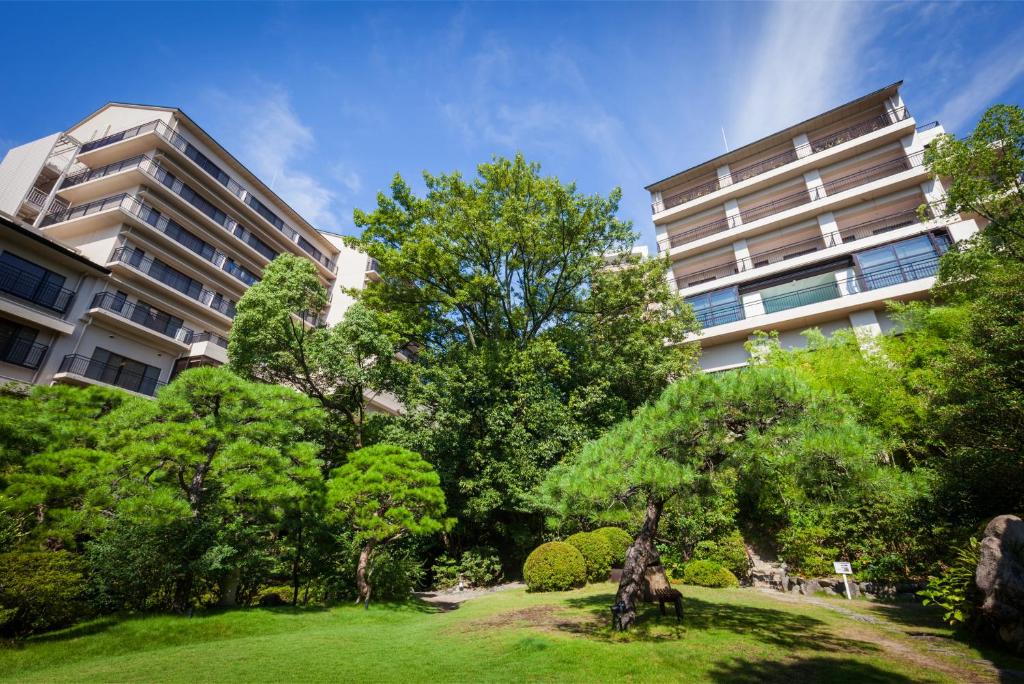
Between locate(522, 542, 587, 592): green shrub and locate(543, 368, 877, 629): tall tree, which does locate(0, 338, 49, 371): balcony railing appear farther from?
locate(543, 368, 877, 629): tall tree

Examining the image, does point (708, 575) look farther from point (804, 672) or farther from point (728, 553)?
point (804, 672)

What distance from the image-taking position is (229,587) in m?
9.64

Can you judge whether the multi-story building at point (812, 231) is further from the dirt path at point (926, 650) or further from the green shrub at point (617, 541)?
the dirt path at point (926, 650)

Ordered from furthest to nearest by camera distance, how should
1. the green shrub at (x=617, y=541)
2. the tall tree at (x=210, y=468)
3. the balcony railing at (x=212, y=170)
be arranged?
the balcony railing at (x=212, y=170)
the green shrub at (x=617, y=541)
the tall tree at (x=210, y=468)

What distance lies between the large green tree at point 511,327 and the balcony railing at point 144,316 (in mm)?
11910

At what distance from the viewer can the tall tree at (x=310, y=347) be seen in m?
16.0

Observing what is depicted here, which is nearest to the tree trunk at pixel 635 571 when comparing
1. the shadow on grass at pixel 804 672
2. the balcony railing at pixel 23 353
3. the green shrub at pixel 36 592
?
the shadow on grass at pixel 804 672

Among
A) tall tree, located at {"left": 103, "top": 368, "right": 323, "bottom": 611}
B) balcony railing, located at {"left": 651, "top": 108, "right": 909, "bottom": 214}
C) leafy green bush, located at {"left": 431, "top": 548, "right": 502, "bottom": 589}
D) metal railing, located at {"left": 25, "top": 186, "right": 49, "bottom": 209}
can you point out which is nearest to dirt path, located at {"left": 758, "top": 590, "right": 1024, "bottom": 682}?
tall tree, located at {"left": 103, "top": 368, "right": 323, "bottom": 611}

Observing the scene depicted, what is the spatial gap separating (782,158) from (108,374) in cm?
3738

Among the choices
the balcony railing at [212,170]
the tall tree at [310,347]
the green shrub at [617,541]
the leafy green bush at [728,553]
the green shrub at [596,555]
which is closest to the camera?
the green shrub at [596,555]

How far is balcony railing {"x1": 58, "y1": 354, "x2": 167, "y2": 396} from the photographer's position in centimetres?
1784

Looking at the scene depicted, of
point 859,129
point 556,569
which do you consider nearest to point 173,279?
point 556,569

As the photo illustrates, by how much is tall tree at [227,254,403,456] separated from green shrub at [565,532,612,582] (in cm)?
894

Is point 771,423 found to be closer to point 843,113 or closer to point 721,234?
point 721,234
